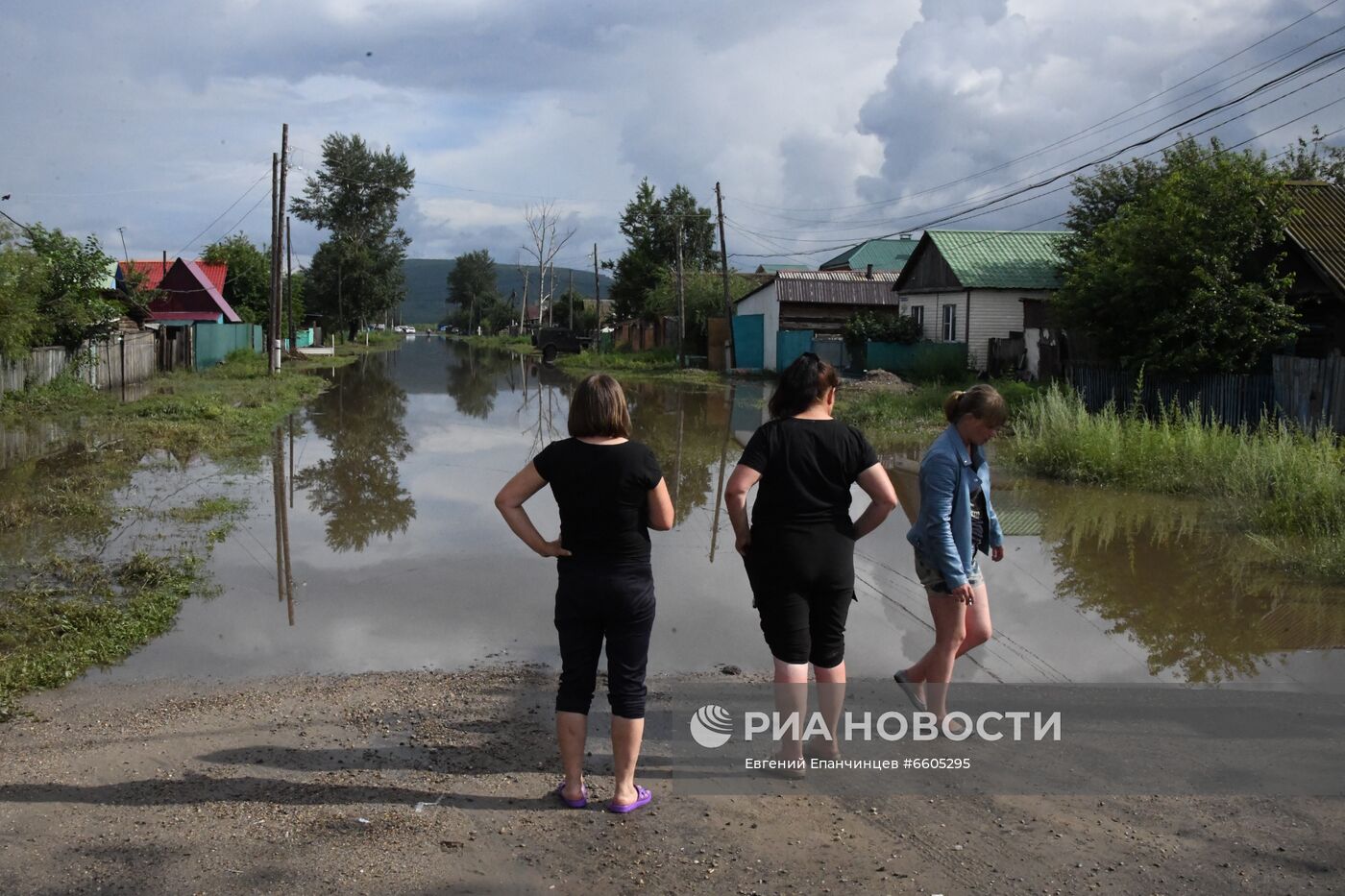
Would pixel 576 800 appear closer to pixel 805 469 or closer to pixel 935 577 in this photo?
pixel 805 469

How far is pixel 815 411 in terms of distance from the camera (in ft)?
14.3

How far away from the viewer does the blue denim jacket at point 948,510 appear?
4.65 metres

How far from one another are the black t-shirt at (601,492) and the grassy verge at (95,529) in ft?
9.69

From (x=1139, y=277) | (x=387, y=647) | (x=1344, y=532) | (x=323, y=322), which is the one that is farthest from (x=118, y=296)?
(x=323, y=322)

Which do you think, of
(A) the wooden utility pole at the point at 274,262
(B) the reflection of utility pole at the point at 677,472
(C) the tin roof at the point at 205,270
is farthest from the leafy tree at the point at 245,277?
(B) the reflection of utility pole at the point at 677,472

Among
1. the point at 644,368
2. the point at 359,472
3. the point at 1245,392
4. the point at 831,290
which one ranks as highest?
the point at 831,290

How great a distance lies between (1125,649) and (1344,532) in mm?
3085

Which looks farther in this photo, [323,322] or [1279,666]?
[323,322]

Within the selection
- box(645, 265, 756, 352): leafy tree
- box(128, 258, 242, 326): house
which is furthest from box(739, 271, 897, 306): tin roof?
box(128, 258, 242, 326): house

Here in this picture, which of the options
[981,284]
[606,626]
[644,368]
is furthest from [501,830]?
[644,368]

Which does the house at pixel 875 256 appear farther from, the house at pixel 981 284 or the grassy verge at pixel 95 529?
the grassy verge at pixel 95 529

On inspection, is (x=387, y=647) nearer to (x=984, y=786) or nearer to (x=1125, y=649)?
(x=984, y=786)

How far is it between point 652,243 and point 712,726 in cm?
6631

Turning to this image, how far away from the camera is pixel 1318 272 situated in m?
16.2
